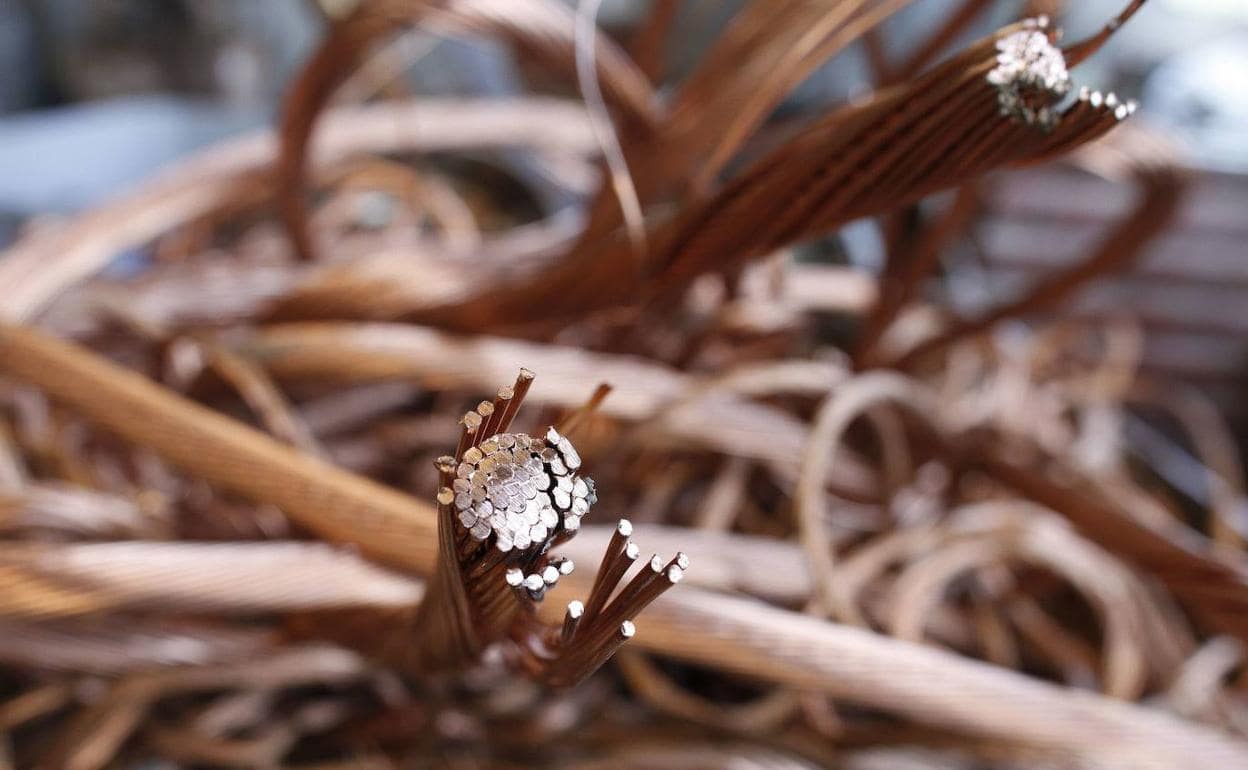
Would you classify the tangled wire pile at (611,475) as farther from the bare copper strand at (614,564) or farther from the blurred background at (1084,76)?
the blurred background at (1084,76)

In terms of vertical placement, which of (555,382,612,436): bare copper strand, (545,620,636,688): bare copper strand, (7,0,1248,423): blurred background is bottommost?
A: (545,620,636,688): bare copper strand

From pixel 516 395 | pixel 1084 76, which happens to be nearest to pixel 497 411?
pixel 516 395

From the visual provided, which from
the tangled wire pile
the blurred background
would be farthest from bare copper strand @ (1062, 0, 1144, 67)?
the blurred background

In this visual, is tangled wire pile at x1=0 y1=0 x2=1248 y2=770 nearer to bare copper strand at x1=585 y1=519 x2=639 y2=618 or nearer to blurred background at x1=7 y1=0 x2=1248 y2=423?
bare copper strand at x1=585 y1=519 x2=639 y2=618

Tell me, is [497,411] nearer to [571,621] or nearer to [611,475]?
[571,621]

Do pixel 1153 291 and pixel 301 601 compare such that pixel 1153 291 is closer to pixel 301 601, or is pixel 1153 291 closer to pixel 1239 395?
pixel 1239 395

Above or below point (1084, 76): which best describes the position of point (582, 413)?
below

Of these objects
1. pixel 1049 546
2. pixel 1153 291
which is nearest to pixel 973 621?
pixel 1049 546

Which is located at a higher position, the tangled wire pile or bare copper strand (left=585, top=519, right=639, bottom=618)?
the tangled wire pile

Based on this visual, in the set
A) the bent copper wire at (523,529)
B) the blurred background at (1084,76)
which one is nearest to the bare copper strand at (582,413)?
the bent copper wire at (523,529)
